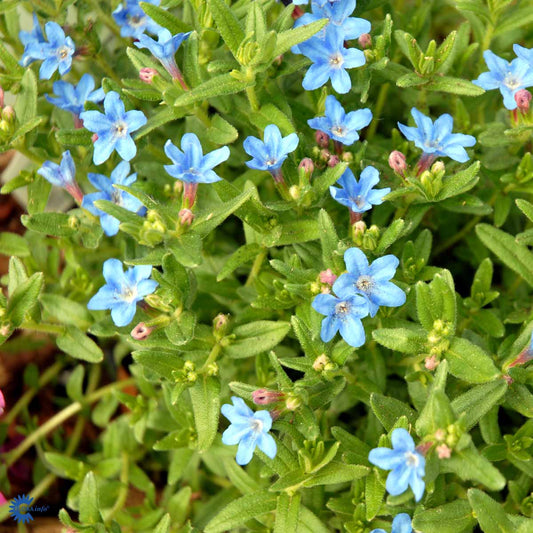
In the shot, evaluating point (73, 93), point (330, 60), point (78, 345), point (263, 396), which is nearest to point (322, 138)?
point (330, 60)

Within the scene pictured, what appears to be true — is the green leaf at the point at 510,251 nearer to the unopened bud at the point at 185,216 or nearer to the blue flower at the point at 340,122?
the blue flower at the point at 340,122

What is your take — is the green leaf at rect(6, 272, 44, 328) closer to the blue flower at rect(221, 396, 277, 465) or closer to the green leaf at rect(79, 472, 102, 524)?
the green leaf at rect(79, 472, 102, 524)

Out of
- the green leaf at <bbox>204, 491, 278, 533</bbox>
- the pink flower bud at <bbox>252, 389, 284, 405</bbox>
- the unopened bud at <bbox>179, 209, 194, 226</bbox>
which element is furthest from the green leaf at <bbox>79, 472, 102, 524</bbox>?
the unopened bud at <bbox>179, 209, 194, 226</bbox>

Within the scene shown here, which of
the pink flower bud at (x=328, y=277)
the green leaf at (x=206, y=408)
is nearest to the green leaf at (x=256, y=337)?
the green leaf at (x=206, y=408)

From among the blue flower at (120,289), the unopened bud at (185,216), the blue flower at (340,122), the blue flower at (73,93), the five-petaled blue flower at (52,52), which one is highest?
the five-petaled blue flower at (52,52)

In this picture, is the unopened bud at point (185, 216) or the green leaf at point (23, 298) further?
the green leaf at point (23, 298)

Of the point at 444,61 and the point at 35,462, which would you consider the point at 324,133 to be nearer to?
the point at 444,61
